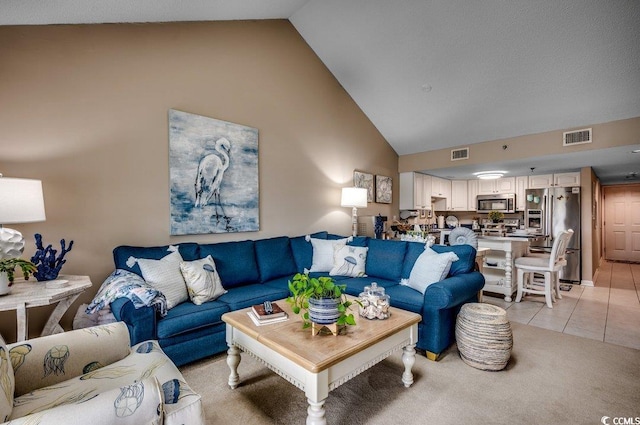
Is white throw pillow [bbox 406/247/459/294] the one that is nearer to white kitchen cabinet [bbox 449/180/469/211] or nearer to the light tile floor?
the light tile floor

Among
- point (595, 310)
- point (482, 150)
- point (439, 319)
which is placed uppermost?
point (482, 150)

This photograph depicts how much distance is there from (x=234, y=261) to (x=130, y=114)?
5.55ft

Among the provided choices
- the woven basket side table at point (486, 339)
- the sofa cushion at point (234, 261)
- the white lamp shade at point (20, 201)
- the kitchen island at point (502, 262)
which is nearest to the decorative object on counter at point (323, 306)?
the woven basket side table at point (486, 339)

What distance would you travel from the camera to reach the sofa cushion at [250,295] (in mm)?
2645

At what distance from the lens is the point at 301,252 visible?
12.5ft

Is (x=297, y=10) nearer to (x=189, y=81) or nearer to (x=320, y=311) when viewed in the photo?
(x=189, y=81)

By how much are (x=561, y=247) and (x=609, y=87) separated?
2040mm

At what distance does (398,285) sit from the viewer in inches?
121

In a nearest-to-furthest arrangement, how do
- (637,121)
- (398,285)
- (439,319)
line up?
(439,319) → (398,285) → (637,121)

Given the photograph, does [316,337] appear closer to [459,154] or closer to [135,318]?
[135,318]

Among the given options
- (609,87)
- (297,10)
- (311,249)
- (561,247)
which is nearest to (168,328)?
(311,249)

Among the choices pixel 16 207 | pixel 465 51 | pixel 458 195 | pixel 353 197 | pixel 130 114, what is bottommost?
pixel 16 207

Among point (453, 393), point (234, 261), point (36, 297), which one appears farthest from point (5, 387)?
point (453, 393)

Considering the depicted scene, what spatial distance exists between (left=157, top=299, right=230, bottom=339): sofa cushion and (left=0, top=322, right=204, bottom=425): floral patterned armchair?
0.52 meters
